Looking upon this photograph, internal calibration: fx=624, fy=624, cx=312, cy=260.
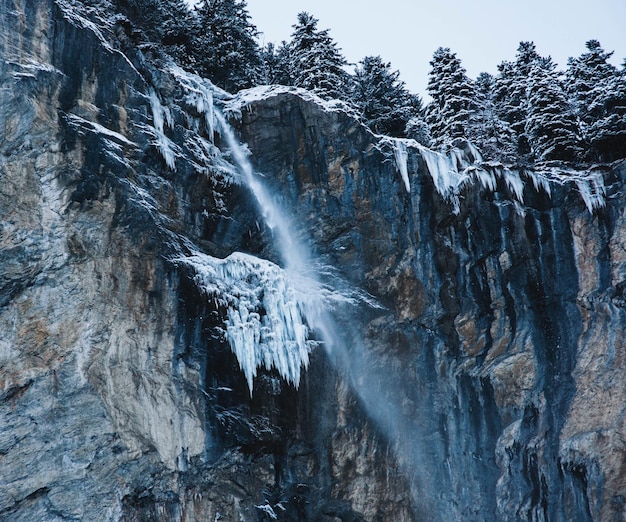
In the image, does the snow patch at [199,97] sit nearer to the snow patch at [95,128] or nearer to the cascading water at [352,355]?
the cascading water at [352,355]

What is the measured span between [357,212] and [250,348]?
461 centimetres

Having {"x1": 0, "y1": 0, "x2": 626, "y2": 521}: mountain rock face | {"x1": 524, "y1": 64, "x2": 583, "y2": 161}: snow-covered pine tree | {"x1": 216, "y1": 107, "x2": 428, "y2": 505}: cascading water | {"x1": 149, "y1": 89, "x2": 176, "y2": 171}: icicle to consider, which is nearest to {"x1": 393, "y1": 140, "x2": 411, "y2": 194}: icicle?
{"x1": 0, "y1": 0, "x2": 626, "y2": 521}: mountain rock face

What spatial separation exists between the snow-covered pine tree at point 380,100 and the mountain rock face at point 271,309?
16.9 ft

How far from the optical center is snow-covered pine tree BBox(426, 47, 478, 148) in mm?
21641

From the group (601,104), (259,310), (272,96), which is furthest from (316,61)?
(259,310)

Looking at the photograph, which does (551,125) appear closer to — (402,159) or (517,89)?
(517,89)

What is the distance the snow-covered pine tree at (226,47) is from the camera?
20.5 metres

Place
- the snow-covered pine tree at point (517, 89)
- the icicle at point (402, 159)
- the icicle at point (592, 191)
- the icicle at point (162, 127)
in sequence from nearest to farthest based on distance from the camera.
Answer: the icicle at point (162, 127) → the icicle at point (402, 159) → the icicle at point (592, 191) → the snow-covered pine tree at point (517, 89)

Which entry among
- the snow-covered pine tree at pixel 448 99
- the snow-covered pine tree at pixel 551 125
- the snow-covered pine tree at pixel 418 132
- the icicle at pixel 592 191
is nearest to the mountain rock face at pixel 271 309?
the icicle at pixel 592 191

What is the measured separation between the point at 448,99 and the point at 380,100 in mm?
2450

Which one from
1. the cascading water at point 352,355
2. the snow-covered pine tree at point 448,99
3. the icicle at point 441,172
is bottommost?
the cascading water at point 352,355

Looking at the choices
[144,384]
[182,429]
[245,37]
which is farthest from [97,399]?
[245,37]

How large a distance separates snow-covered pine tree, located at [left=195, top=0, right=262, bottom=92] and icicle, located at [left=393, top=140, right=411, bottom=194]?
674 cm

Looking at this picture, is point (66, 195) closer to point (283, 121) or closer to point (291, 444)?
point (283, 121)
